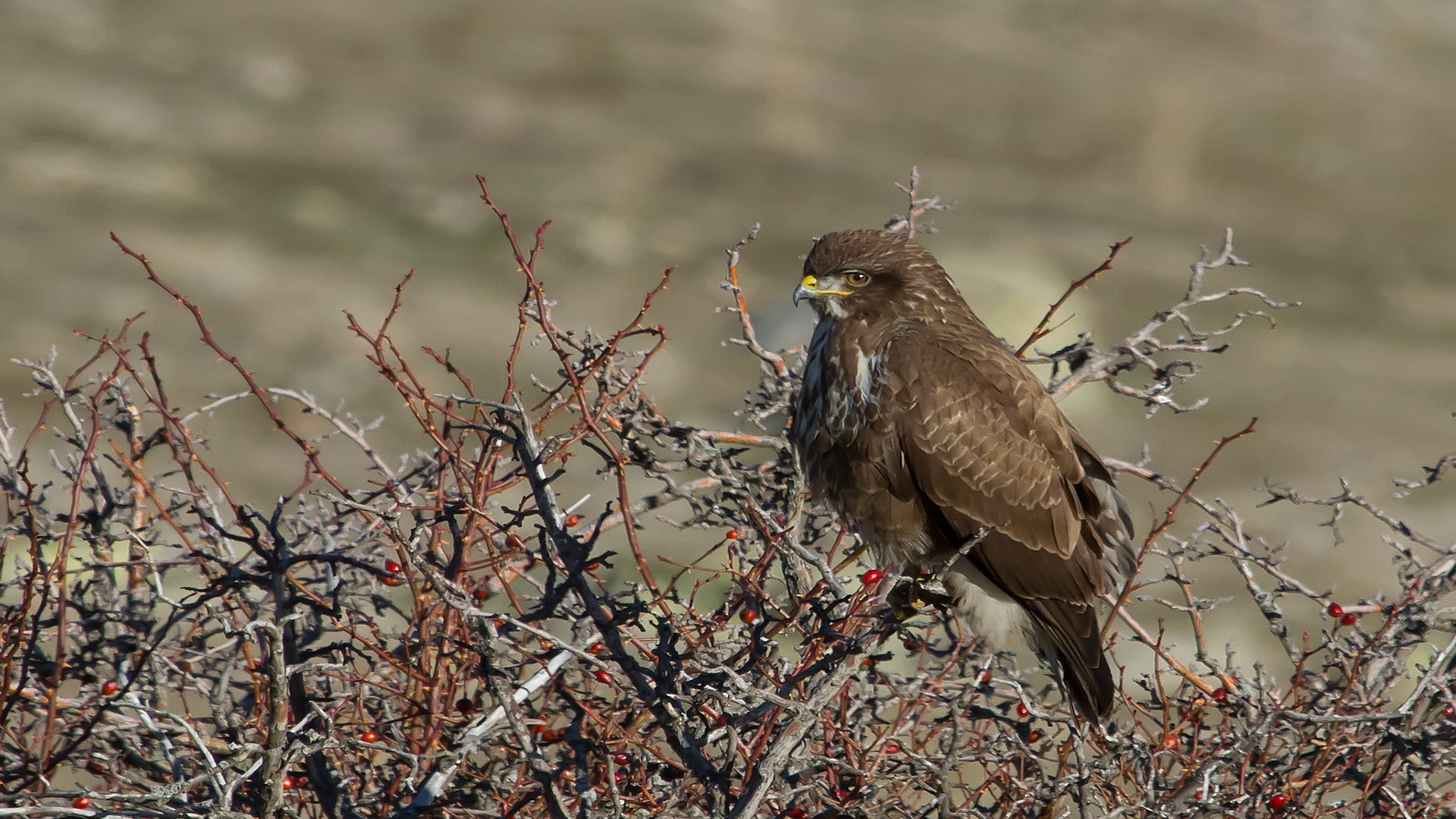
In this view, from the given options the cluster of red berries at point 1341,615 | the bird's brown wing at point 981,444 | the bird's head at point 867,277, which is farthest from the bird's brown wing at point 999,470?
the cluster of red berries at point 1341,615

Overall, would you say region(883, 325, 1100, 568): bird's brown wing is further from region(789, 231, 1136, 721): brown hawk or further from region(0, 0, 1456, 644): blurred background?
region(0, 0, 1456, 644): blurred background

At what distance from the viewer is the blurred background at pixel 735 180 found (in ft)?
52.3

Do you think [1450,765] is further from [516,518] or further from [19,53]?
[19,53]

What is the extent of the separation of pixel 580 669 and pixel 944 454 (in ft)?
3.92

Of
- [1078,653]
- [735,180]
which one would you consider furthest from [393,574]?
[735,180]

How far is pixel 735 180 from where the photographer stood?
22.0 metres

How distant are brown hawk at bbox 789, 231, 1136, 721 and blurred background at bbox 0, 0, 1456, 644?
934 centimetres

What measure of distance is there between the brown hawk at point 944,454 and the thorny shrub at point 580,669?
0.16 metres

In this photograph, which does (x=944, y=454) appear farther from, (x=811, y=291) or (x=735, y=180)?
(x=735, y=180)

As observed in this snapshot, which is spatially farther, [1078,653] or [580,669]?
[1078,653]

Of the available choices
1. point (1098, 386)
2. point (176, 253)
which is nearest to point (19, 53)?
point (176, 253)

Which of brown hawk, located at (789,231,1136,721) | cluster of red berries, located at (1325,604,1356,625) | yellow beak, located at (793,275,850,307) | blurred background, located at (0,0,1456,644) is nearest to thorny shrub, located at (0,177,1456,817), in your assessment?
cluster of red berries, located at (1325,604,1356,625)

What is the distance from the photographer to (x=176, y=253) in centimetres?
1797

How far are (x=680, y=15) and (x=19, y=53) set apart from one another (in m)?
10.7
